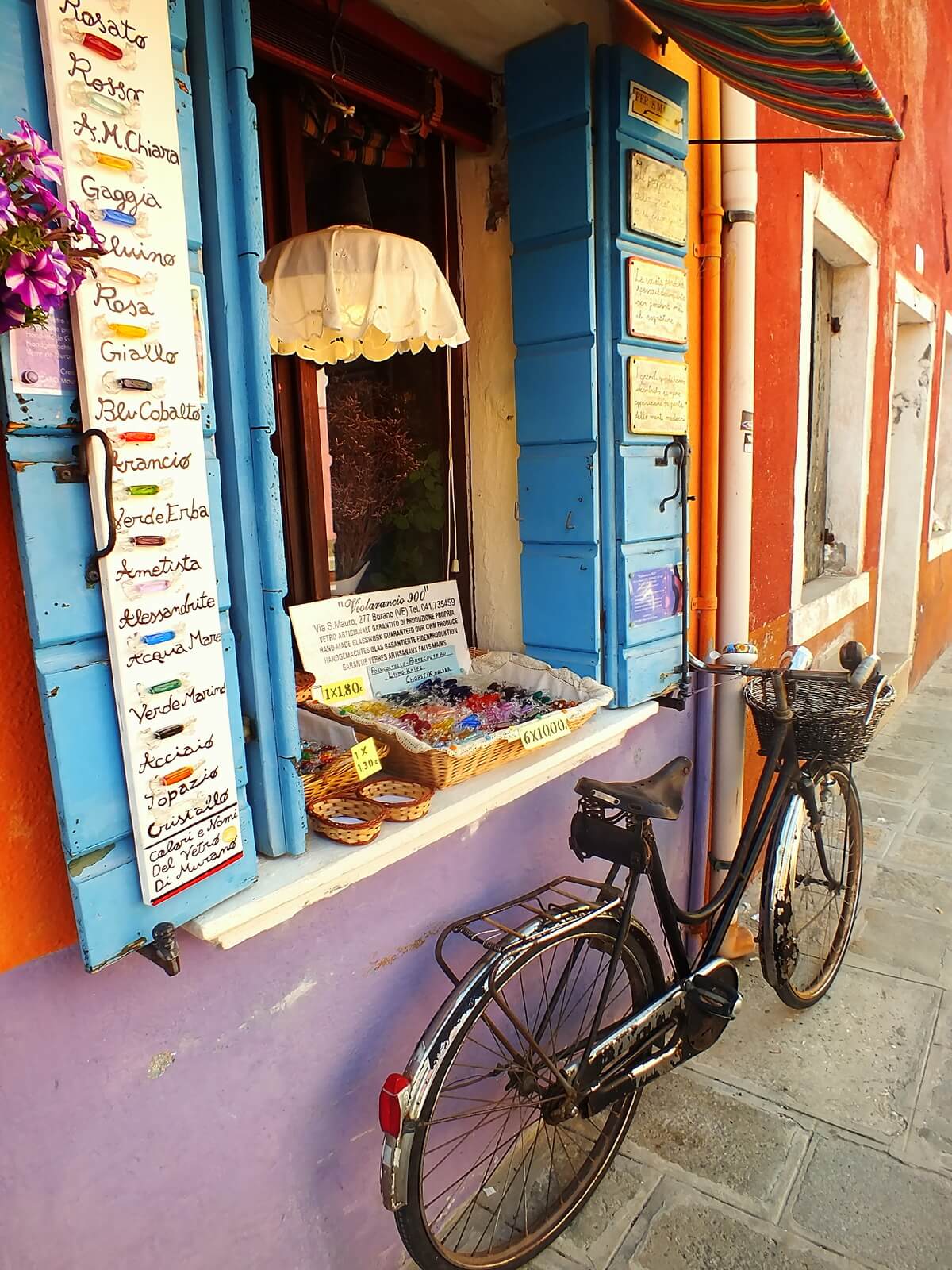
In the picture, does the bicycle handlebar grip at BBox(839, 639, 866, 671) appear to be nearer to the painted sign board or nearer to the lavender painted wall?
the lavender painted wall

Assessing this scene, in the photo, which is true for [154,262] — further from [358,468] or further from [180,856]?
[358,468]

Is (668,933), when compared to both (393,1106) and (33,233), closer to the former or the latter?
(393,1106)

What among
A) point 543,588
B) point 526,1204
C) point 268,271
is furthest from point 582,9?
point 526,1204

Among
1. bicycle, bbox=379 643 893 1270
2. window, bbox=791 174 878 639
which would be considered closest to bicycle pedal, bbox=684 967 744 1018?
bicycle, bbox=379 643 893 1270

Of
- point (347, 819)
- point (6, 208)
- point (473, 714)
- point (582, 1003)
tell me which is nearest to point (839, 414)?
point (473, 714)

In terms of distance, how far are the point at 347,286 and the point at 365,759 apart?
109cm

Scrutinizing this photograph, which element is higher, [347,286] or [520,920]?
[347,286]

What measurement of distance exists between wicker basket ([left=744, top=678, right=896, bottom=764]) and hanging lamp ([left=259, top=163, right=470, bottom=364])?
1.53 metres

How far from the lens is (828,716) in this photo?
255cm

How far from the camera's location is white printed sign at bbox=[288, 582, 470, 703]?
2.21 metres

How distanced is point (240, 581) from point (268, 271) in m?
0.90

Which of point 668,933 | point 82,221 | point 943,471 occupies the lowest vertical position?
point 668,933

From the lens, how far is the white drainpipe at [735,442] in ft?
9.14

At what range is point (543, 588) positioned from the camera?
2.57 meters
